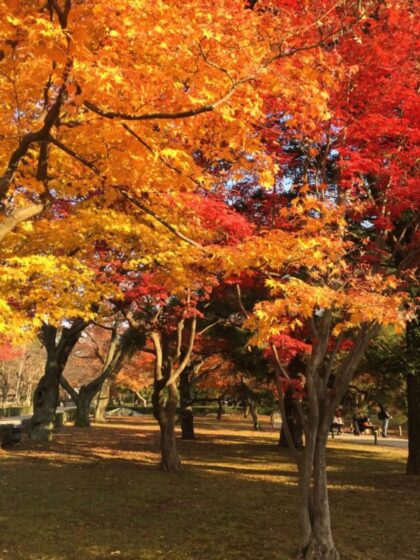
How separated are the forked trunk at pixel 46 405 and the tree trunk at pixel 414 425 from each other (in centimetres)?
1439

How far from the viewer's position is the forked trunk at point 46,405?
21.2 metres

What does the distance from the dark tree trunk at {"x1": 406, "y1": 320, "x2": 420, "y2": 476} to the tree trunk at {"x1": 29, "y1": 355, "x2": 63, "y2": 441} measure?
47.3 feet

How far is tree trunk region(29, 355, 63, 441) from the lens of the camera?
21.2 metres

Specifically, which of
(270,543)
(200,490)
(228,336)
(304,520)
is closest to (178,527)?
(270,543)

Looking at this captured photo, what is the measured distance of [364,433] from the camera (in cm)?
3006

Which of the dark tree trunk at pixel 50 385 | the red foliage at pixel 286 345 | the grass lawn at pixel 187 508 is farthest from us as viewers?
the dark tree trunk at pixel 50 385

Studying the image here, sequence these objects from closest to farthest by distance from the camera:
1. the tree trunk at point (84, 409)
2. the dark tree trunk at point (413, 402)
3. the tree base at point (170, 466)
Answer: the dark tree trunk at point (413, 402), the tree base at point (170, 466), the tree trunk at point (84, 409)

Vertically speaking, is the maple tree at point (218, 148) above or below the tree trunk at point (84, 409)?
above

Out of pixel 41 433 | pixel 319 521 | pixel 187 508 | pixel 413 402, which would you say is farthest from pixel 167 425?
pixel 41 433

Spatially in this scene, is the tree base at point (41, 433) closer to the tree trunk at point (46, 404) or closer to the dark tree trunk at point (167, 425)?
the tree trunk at point (46, 404)

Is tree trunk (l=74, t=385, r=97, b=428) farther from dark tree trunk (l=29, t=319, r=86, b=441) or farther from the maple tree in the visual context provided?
the maple tree

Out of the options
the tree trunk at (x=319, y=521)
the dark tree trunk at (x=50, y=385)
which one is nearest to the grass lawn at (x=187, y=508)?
the tree trunk at (x=319, y=521)

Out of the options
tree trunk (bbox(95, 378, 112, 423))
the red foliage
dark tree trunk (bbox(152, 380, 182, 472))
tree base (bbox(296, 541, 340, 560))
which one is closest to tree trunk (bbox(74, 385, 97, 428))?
tree trunk (bbox(95, 378, 112, 423))

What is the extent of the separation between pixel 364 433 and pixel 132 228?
2601 centimetres
